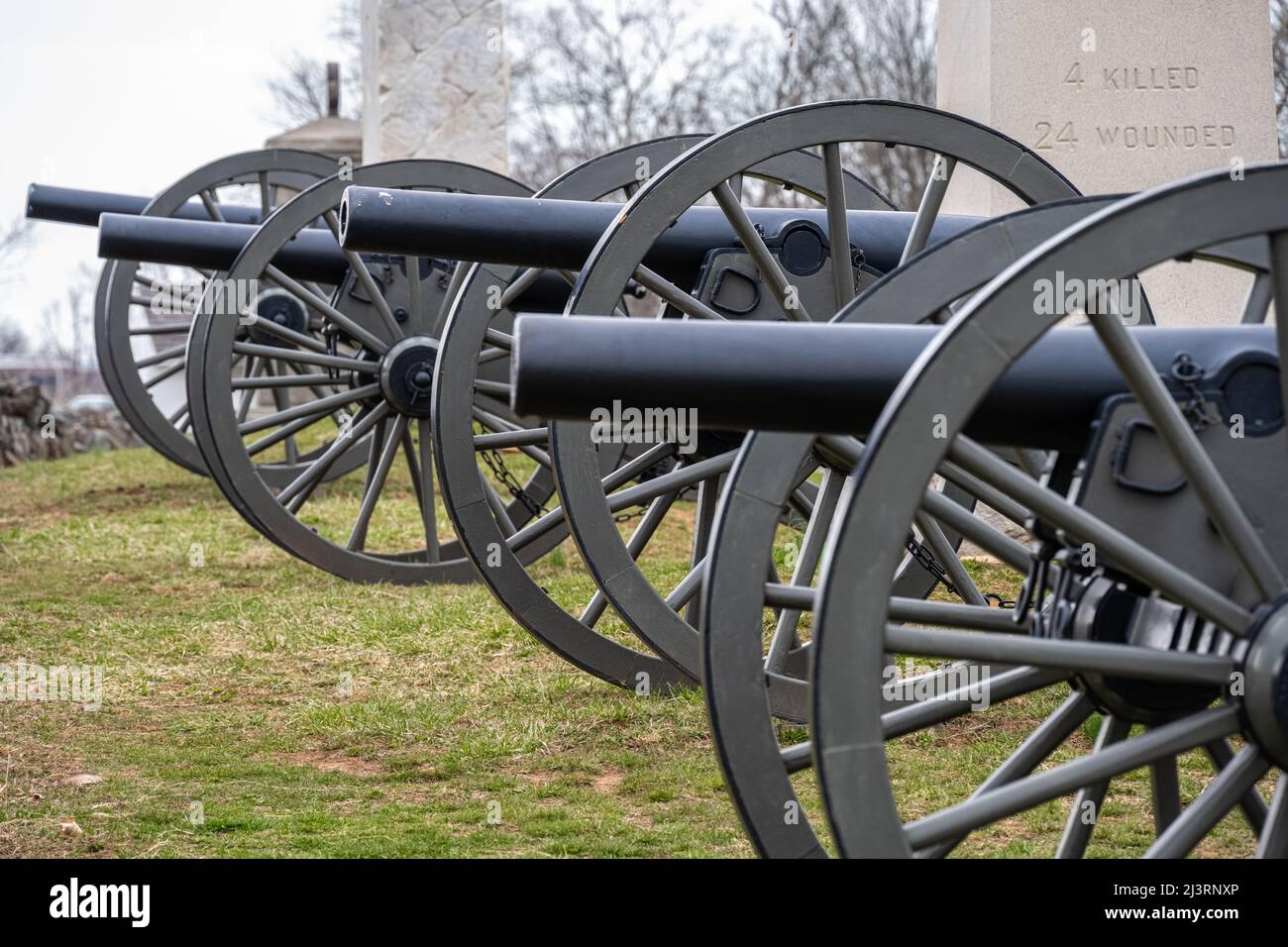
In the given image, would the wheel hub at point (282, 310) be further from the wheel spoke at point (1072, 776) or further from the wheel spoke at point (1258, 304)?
the wheel spoke at point (1072, 776)

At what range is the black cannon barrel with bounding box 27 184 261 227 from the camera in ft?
39.4

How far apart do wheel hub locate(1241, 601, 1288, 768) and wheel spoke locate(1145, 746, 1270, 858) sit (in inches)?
1.9

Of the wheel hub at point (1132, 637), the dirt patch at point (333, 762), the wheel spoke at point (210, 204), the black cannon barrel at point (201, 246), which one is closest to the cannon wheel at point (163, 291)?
the wheel spoke at point (210, 204)

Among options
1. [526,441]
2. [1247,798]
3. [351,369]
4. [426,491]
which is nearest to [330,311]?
[351,369]

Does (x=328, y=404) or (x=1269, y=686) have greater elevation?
(x=328, y=404)

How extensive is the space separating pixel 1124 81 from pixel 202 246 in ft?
17.2

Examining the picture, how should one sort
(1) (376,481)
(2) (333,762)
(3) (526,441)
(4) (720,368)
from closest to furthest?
(4) (720,368), (2) (333,762), (3) (526,441), (1) (376,481)

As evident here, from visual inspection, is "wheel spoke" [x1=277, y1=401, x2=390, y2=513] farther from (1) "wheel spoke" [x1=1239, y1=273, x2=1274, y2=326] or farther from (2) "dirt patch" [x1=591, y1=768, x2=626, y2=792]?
(1) "wheel spoke" [x1=1239, y1=273, x2=1274, y2=326]

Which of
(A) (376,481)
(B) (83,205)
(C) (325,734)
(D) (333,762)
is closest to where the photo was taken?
(D) (333,762)

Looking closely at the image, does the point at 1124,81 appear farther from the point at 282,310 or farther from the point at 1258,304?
the point at 282,310

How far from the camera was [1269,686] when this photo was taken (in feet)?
8.81

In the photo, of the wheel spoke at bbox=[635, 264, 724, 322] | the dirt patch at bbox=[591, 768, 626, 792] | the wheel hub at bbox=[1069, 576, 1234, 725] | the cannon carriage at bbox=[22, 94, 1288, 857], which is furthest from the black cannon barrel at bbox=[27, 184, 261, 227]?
the wheel hub at bbox=[1069, 576, 1234, 725]

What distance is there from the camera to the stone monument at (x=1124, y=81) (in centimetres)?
862

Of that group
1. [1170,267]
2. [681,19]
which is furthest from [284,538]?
[681,19]
